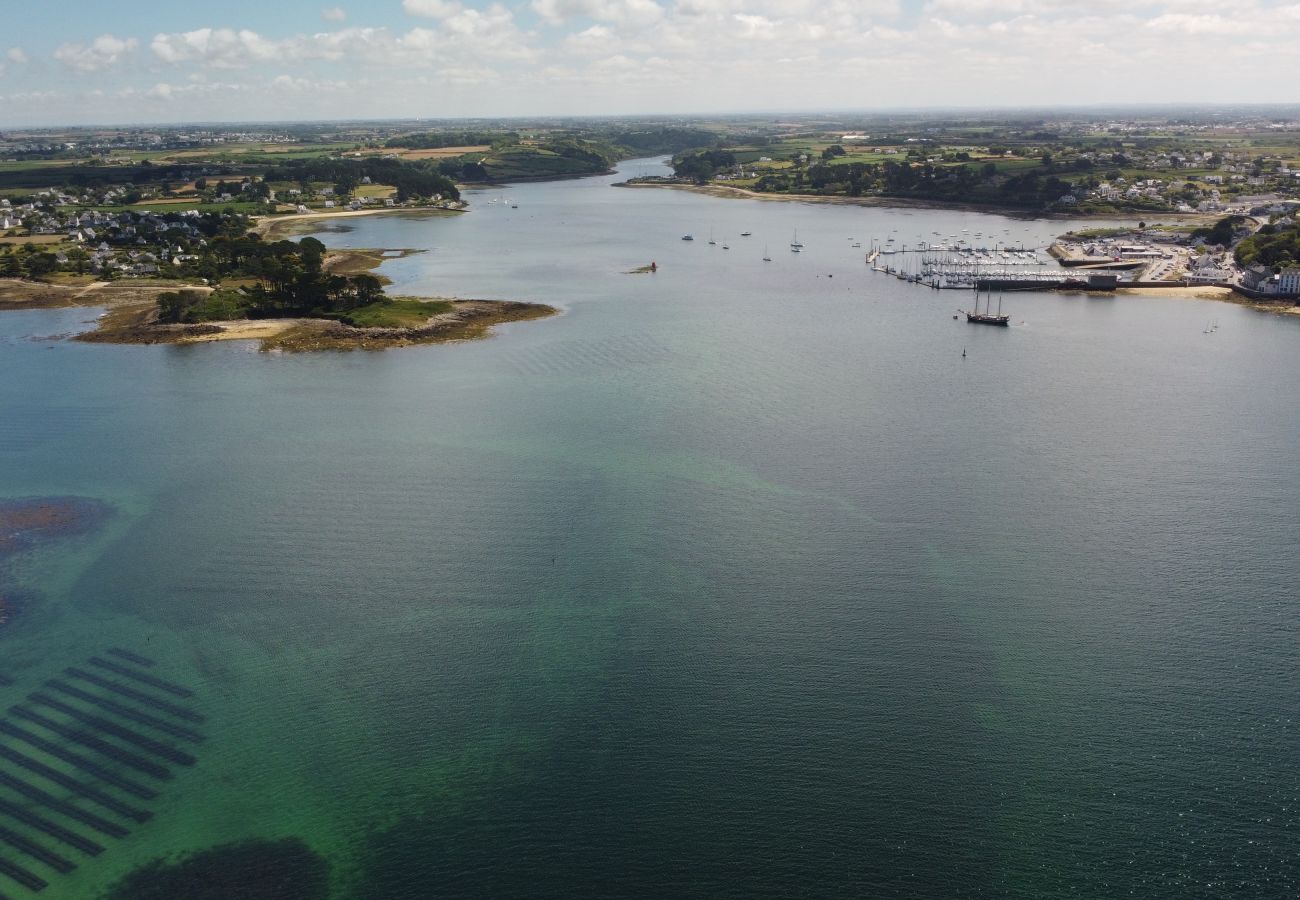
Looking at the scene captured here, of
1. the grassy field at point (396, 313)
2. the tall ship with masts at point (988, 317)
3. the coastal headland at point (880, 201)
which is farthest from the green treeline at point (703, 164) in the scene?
the grassy field at point (396, 313)

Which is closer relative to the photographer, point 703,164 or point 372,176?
point 372,176

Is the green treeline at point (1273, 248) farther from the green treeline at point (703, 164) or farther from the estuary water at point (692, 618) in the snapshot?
the green treeline at point (703, 164)

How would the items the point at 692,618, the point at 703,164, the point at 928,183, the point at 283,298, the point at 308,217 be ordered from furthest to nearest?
1. the point at 703,164
2. the point at 928,183
3. the point at 308,217
4. the point at 283,298
5. the point at 692,618

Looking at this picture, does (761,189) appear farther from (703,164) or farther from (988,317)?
(988,317)

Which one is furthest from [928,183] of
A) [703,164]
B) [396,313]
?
[396,313]

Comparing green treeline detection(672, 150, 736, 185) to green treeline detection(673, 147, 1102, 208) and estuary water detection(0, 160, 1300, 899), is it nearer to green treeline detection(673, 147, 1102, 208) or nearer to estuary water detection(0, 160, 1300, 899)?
green treeline detection(673, 147, 1102, 208)

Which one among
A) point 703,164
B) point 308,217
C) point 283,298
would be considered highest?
point 703,164

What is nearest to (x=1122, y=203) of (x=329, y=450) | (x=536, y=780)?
(x=329, y=450)

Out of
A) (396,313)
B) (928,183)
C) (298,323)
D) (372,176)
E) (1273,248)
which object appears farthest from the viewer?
(372,176)
